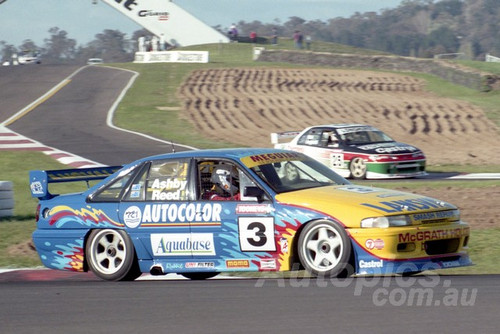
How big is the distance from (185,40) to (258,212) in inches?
2762

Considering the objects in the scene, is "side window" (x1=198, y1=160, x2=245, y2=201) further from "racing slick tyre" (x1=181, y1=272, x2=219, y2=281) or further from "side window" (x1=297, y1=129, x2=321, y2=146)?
"side window" (x1=297, y1=129, x2=321, y2=146)

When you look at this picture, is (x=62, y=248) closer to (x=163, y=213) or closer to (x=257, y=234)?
(x=163, y=213)

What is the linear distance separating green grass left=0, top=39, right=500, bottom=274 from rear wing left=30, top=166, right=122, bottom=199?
123cm

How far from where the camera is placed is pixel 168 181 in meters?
8.53

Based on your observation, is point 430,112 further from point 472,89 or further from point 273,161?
point 273,161

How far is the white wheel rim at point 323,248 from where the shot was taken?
7.57 m

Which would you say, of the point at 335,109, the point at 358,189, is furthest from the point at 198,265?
the point at 335,109

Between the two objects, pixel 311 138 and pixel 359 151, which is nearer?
pixel 359 151

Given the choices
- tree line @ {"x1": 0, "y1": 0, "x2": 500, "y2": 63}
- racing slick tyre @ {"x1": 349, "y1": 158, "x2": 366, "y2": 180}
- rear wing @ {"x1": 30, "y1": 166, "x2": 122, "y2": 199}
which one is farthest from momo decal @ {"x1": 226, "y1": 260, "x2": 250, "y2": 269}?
tree line @ {"x1": 0, "y1": 0, "x2": 500, "y2": 63}

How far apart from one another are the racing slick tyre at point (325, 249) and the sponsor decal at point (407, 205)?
0.37m

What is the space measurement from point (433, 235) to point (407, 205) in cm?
33

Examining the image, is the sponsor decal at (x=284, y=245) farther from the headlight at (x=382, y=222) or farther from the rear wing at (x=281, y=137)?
the rear wing at (x=281, y=137)

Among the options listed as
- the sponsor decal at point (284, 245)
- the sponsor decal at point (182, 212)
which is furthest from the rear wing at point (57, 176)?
the sponsor decal at point (284, 245)

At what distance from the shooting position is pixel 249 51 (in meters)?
63.2
